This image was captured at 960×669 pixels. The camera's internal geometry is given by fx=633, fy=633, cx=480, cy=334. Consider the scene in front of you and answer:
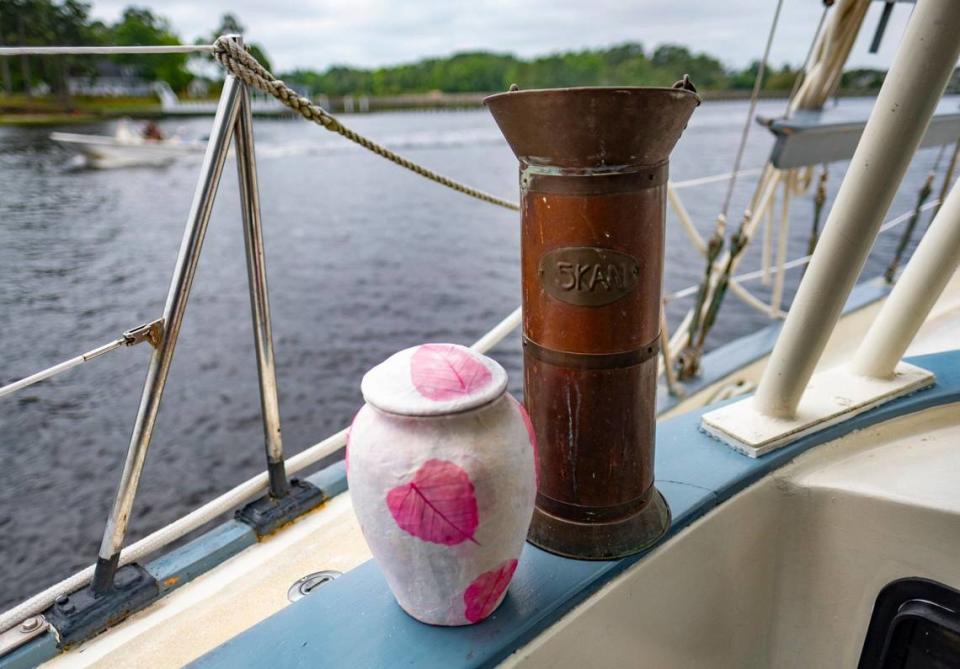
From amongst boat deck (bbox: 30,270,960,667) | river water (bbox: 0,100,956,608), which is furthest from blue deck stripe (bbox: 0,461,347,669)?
river water (bbox: 0,100,956,608)

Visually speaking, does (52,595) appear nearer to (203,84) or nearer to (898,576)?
(898,576)

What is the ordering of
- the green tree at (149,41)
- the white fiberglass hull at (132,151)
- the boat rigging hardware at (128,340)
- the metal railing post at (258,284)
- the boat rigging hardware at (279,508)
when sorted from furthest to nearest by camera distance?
the green tree at (149,41)
the white fiberglass hull at (132,151)
the boat rigging hardware at (279,508)
the metal railing post at (258,284)
the boat rigging hardware at (128,340)

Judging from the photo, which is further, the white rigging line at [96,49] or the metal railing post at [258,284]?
the metal railing post at [258,284]

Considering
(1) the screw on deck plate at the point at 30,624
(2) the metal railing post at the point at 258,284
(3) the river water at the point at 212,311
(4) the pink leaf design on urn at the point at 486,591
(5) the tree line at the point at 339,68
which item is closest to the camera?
(4) the pink leaf design on urn at the point at 486,591

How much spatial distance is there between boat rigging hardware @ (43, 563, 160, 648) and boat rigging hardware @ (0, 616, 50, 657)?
0.02 m

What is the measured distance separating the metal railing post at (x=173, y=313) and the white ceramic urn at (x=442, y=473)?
67 centimetres

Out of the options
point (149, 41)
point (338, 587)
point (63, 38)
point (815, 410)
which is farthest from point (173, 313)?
point (149, 41)

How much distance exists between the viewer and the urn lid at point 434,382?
3.13ft

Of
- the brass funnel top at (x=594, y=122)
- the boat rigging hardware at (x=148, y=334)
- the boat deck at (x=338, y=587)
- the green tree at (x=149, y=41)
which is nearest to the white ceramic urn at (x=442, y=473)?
the boat deck at (x=338, y=587)

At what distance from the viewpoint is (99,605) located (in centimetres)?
156

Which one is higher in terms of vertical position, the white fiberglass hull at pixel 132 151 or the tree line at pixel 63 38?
the tree line at pixel 63 38

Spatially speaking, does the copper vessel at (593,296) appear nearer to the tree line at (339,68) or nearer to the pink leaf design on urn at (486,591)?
the pink leaf design on urn at (486,591)

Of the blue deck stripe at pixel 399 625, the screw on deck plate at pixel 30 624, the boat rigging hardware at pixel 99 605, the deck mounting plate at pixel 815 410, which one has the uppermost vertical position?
the deck mounting plate at pixel 815 410

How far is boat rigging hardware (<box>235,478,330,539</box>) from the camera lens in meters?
1.93
